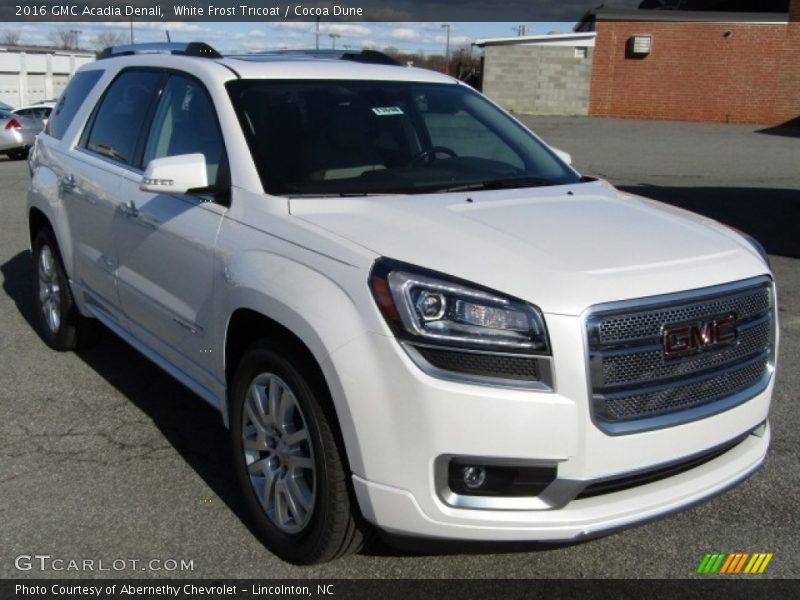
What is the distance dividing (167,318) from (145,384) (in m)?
1.34

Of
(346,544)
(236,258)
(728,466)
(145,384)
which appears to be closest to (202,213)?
(236,258)

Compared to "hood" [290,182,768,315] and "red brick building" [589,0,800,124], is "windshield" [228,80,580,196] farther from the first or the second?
"red brick building" [589,0,800,124]

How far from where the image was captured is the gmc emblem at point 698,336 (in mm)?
2820

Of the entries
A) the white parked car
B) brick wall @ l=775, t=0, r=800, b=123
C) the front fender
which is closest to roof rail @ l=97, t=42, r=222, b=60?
the front fender

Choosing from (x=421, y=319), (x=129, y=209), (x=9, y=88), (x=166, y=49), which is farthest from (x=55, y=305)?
(x=9, y=88)

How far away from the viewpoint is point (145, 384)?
520cm

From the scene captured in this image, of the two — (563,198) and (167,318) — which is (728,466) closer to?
(563,198)

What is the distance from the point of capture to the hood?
9.09 ft

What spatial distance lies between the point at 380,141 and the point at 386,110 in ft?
0.84

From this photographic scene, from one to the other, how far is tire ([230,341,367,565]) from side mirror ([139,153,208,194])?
0.78 meters

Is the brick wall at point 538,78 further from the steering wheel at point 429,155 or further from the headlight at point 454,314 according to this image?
the headlight at point 454,314

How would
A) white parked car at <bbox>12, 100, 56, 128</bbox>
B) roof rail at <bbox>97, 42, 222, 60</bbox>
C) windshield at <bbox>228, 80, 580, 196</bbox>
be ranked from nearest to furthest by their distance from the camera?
1. windshield at <bbox>228, 80, 580, 196</bbox>
2. roof rail at <bbox>97, 42, 222, 60</bbox>
3. white parked car at <bbox>12, 100, 56, 128</bbox>

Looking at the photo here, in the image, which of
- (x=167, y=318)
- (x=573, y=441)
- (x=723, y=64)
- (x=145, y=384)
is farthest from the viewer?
(x=723, y=64)
